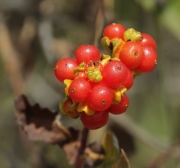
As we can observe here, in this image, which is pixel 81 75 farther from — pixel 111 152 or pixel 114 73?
pixel 111 152

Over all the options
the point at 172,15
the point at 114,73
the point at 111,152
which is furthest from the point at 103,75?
the point at 172,15

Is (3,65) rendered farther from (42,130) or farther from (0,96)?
(42,130)

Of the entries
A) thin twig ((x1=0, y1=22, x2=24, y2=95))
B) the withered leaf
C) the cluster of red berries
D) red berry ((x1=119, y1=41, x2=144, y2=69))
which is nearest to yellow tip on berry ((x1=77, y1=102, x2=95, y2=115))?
the cluster of red berries

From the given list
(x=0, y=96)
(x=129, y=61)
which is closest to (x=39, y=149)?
(x=0, y=96)

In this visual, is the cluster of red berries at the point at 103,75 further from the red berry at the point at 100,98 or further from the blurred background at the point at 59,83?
the blurred background at the point at 59,83

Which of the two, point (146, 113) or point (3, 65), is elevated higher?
point (3, 65)
